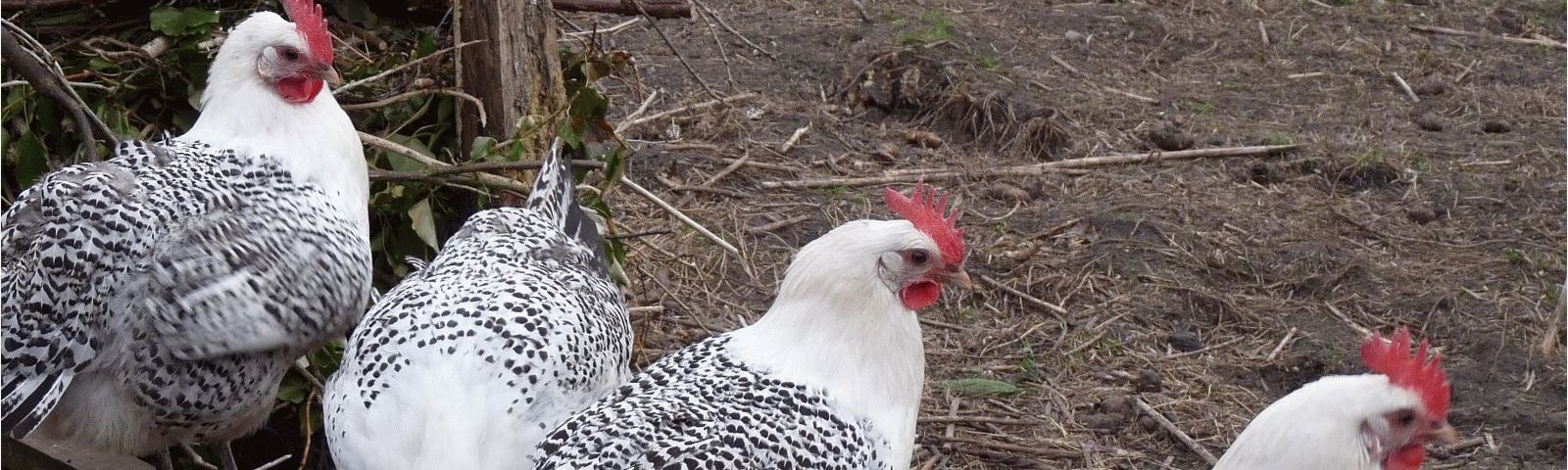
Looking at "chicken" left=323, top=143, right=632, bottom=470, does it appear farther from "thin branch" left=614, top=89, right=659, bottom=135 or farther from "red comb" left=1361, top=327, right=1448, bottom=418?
"thin branch" left=614, top=89, right=659, bottom=135

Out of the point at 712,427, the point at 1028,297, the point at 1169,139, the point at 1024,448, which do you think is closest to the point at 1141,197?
the point at 1169,139

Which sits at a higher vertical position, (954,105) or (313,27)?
(313,27)

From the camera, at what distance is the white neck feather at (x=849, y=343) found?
2842 mm

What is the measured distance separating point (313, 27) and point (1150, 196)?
302cm

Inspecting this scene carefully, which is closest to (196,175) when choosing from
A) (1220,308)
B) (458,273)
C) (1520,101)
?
(458,273)

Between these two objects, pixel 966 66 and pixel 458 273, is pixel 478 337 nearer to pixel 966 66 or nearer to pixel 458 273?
pixel 458 273

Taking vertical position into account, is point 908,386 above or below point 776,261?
above

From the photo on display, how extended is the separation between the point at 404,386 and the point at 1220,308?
2.68 meters

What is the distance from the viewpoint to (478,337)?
279 cm

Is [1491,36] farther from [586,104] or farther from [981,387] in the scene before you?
[586,104]

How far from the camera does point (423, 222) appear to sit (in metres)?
3.71

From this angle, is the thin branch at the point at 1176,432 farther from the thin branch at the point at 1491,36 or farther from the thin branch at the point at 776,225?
the thin branch at the point at 1491,36

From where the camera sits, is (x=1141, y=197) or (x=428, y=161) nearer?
(x=428, y=161)

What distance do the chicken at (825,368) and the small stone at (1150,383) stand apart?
1.31m
